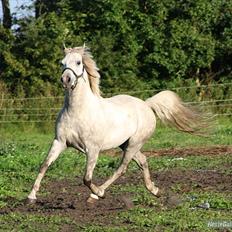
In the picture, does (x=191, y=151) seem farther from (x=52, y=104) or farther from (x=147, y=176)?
(x=52, y=104)

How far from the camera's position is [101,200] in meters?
9.43

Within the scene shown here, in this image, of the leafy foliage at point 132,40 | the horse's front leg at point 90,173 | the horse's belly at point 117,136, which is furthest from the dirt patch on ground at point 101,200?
the leafy foliage at point 132,40

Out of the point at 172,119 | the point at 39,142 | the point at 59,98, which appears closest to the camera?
the point at 172,119

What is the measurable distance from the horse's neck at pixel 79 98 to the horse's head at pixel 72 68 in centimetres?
10

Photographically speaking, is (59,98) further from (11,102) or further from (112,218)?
(112,218)

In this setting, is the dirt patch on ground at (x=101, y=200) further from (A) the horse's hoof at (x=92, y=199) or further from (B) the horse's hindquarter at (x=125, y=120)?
(B) the horse's hindquarter at (x=125, y=120)

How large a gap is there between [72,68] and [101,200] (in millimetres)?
1632

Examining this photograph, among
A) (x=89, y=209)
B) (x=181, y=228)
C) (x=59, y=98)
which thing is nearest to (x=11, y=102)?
(x=59, y=98)

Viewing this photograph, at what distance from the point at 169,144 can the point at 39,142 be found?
3.97 metres

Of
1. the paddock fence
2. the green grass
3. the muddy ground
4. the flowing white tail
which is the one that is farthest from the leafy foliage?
the flowing white tail

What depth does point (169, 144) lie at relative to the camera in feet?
60.7

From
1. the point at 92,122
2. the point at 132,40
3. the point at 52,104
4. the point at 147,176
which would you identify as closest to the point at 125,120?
the point at 92,122

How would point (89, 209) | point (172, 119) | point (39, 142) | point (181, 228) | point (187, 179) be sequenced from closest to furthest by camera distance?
point (181, 228) < point (89, 209) < point (172, 119) < point (187, 179) < point (39, 142)

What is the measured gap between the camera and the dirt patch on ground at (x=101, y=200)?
28.1ft
